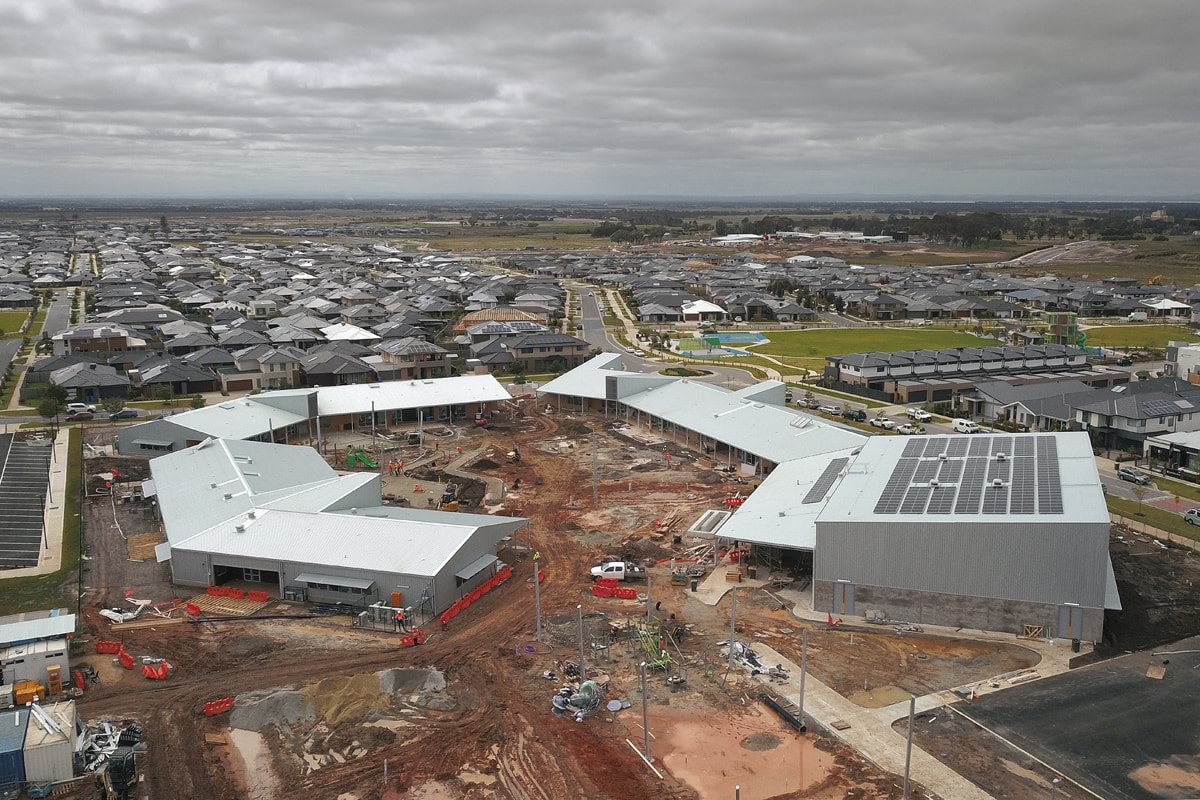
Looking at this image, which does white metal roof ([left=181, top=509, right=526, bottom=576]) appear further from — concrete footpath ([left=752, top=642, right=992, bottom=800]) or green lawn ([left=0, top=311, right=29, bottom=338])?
green lawn ([left=0, top=311, right=29, bottom=338])

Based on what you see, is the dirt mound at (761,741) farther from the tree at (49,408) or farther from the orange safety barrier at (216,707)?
the tree at (49,408)

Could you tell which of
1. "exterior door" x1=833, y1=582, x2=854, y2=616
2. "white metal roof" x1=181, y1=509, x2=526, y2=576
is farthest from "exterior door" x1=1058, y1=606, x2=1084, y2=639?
"white metal roof" x1=181, y1=509, x2=526, y2=576

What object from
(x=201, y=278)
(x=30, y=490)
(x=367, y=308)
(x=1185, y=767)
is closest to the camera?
(x=1185, y=767)

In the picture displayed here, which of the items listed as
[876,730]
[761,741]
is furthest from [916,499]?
[761,741]

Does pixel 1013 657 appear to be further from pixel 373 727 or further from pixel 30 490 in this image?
pixel 30 490

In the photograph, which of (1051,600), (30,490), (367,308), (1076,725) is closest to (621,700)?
(1076,725)

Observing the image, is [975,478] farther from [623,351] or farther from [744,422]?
[623,351]

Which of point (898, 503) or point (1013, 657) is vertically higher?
point (898, 503)
